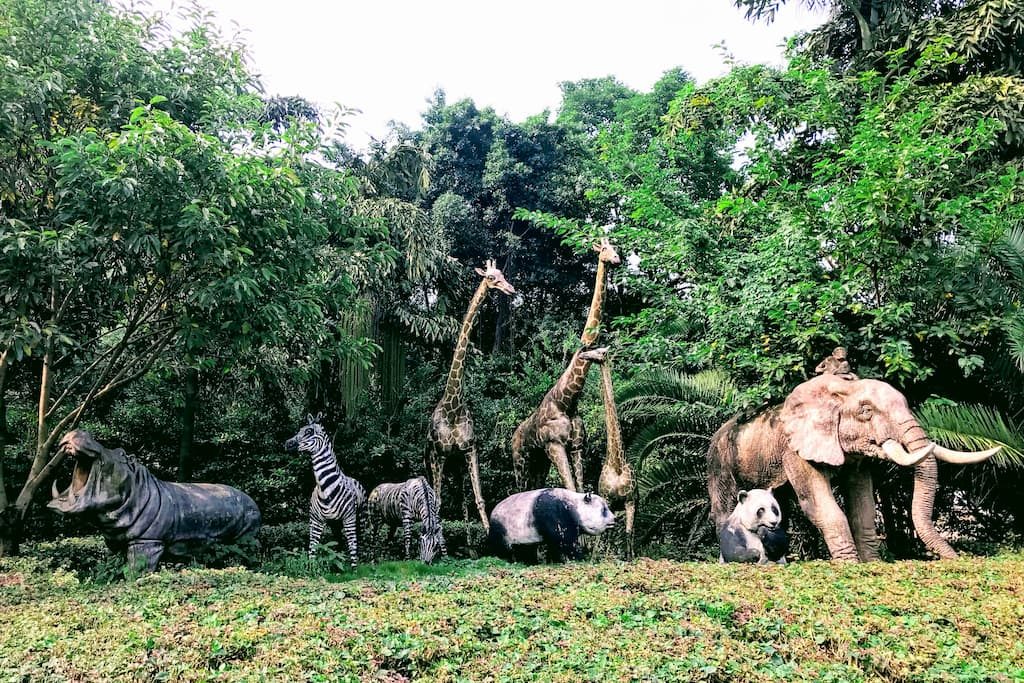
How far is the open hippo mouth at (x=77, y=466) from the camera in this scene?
22.4 ft

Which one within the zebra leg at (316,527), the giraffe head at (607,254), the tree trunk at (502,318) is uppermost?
the tree trunk at (502,318)

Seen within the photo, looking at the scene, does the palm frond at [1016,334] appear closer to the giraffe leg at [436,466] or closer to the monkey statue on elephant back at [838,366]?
the monkey statue on elephant back at [838,366]

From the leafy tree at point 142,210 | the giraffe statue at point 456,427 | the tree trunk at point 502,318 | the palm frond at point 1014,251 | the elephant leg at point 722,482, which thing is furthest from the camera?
the tree trunk at point 502,318

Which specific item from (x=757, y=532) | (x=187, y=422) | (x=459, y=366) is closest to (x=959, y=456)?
(x=757, y=532)

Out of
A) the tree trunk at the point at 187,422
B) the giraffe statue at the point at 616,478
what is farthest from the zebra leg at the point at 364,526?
the tree trunk at the point at 187,422

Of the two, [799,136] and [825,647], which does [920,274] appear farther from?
[825,647]

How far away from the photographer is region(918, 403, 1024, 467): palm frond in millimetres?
7324

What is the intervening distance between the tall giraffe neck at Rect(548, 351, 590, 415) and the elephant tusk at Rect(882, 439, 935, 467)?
11.5 ft

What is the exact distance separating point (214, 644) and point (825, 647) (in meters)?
3.07

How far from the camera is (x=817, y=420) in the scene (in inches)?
285

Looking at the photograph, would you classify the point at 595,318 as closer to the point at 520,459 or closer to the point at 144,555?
the point at 520,459

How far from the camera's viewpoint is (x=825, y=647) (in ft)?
13.5

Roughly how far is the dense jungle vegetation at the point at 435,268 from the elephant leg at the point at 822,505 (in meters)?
1.21

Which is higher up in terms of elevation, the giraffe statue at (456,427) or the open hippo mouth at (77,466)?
the giraffe statue at (456,427)
